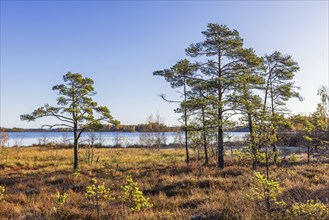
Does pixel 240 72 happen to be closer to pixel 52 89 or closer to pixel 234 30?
pixel 234 30

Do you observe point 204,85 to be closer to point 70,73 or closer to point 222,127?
point 222,127

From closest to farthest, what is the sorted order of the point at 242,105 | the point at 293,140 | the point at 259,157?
the point at 259,157 < the point at 242,105 < the point at 293,140

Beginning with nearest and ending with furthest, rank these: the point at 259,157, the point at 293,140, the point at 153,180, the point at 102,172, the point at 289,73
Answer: the point at 259,157
the point at 153,180
the point at 102,172
the point at 289,73
the point at 293,140

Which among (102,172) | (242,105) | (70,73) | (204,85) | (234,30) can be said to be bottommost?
(102,172)

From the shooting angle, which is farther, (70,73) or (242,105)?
(70,73)

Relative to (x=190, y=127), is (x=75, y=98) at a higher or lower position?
higher

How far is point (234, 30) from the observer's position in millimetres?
18219

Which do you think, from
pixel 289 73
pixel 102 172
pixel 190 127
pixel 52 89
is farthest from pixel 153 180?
pixel 289 73

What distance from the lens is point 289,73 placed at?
864 inches

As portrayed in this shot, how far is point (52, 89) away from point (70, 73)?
1.82 meters

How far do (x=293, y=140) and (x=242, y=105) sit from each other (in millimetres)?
38818

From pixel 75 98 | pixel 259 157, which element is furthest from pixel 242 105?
pixel 75 98

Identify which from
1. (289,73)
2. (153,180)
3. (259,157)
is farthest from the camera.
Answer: (289,73)

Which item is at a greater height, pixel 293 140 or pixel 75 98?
pixel 75 98
